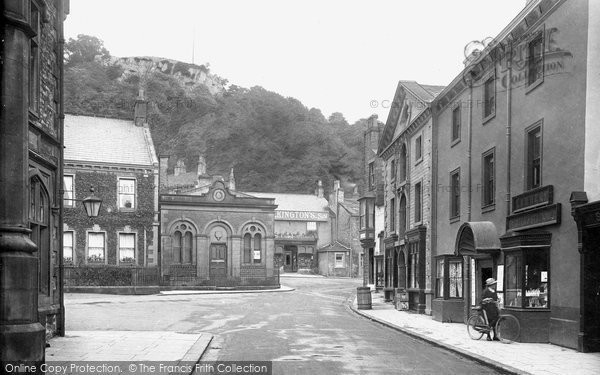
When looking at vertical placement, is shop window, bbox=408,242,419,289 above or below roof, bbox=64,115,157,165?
below

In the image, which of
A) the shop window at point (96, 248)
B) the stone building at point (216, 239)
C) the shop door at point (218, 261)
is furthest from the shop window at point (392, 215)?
the shop window at point (96, 248)

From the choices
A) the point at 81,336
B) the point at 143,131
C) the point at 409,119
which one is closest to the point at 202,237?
the point at 143,131

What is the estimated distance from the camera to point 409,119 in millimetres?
30109

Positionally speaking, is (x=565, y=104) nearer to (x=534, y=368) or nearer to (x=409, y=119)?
(x=534, y=368)

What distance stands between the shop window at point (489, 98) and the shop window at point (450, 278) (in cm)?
522

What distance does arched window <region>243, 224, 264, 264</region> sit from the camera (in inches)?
2007

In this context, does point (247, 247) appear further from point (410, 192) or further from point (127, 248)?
point (410, 192)

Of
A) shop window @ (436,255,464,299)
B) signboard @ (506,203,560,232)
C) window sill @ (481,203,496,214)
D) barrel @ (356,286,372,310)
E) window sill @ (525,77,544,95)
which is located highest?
window sill @ (525,77,544,95)

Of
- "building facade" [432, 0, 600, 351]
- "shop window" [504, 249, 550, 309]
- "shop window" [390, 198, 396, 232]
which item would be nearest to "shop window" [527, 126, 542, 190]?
"building facade" [432, 0, 600, 351]

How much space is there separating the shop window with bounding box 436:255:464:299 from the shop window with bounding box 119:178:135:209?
25.8 m

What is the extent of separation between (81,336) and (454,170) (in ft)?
46.8

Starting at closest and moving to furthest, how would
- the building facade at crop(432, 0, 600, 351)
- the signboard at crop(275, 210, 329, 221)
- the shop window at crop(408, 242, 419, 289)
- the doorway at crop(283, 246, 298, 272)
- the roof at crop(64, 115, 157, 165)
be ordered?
1. the building facade at crop(432, 0, 600, 351)
2. the shop window at crop(408, 242, 419, 289)
3. the roof at crop(64, 115, 157, 165)
4. the doorway at crop(283, 246, 298, 272)
5. the signboard at crop(275, 210, 329, 221)

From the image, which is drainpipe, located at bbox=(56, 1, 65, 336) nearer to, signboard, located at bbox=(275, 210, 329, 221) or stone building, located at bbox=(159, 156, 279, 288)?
stone building, located at bbox=(159, 156, 279, 288)

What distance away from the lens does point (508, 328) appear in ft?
55.7
